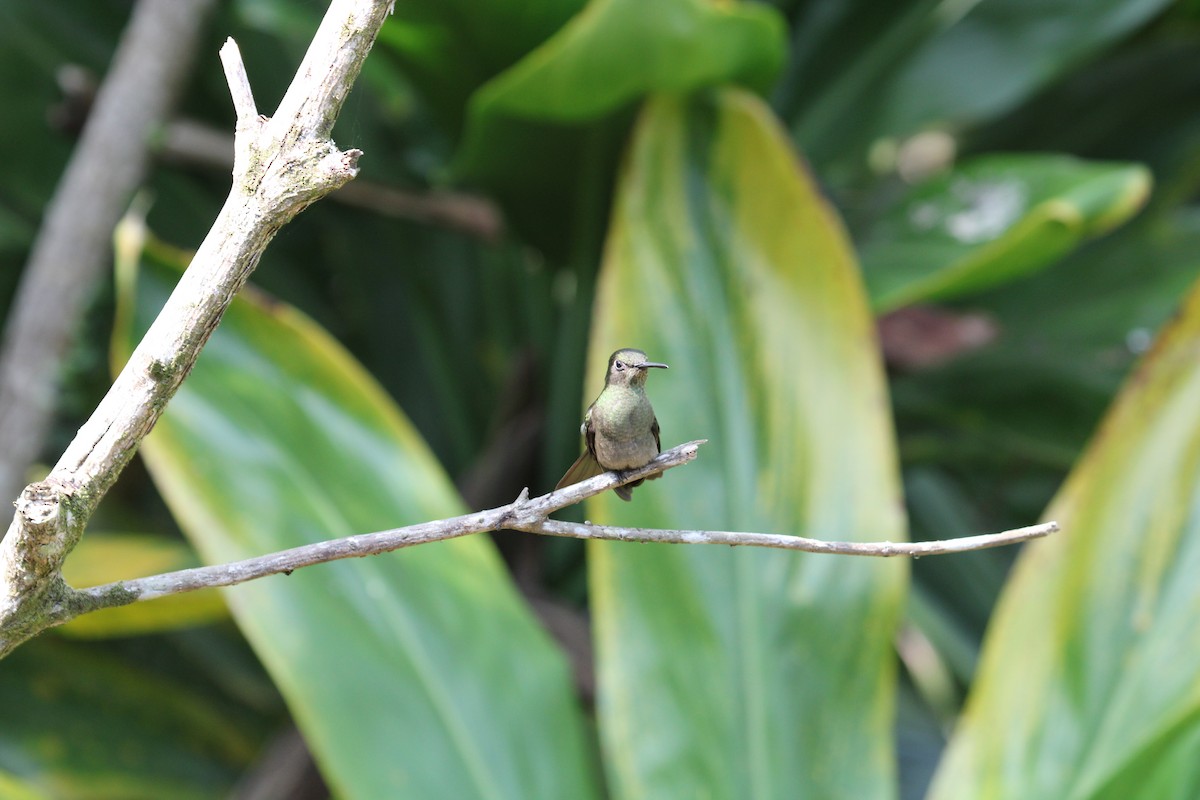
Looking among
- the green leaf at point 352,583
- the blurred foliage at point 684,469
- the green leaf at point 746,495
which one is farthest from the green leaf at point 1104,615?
the green leaf at point 352,583

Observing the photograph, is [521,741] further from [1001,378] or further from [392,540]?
[1001,378]

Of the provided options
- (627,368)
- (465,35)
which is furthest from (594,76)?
(627,368)

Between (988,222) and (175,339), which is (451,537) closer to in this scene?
(175,339)

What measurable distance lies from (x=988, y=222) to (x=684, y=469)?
604 millimetres

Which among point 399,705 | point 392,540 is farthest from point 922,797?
point 392,540

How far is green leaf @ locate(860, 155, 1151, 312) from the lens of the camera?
3.97ft

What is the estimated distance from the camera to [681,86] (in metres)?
1.23

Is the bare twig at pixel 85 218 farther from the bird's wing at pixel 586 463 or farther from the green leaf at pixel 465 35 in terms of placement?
Result: the bird's wing at pixel 586 463

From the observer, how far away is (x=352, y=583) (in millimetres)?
1104

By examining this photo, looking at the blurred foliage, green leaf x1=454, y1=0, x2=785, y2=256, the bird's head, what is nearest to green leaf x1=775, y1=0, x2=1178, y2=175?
the blurred foliage

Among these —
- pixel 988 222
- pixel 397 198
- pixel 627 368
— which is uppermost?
pixel 397 198

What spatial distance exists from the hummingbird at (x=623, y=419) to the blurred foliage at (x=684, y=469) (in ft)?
1.49

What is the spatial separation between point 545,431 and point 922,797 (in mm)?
910

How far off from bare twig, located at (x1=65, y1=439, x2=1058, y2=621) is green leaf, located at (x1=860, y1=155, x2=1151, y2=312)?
795 mm
